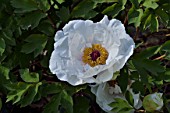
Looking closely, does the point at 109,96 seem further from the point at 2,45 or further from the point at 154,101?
the point at 2,45

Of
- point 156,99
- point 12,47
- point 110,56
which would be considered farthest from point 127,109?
point 12,47

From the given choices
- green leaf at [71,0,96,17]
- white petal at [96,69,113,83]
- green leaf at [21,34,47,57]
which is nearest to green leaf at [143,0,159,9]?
green leaf at [71,0,96,17]

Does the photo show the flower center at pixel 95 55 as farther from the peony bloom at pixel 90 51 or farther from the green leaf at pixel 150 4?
the green leaf at pixel 150 4

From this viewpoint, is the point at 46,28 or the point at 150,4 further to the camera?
the point at 46,28

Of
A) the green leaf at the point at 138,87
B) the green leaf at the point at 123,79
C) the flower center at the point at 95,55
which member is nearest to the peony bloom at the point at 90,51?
the flower center at the point at 95,55

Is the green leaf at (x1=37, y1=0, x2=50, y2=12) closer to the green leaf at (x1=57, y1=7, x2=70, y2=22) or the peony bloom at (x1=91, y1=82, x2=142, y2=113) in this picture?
the green leaf at (x1=57, y1=7, x2=70, y2=22)

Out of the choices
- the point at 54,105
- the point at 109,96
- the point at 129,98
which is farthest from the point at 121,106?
the point at 54,105
